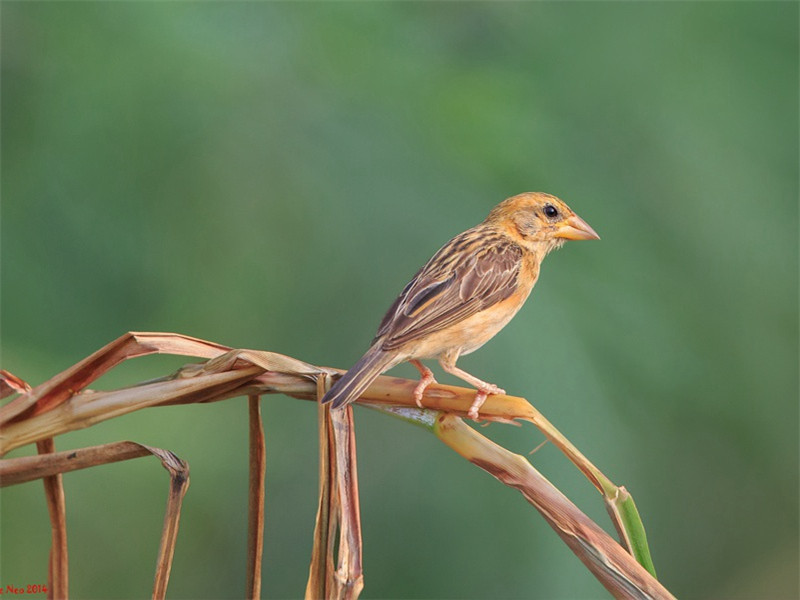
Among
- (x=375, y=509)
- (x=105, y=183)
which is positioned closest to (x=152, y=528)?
(x=375, y=509)

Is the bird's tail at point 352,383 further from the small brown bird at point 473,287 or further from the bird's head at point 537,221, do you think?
the bird's head at point 537,221

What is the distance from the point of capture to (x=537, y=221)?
7.60 ft

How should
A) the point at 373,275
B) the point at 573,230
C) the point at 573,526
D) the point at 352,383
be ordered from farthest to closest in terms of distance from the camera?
1. the point at 373,275
2. the point at 573,230
3. the point at 352,383
4. the point at 573,526

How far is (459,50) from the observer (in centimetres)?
320

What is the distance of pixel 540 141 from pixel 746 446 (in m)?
1.14

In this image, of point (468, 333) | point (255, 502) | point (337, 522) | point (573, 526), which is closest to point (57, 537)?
point (255, 502)

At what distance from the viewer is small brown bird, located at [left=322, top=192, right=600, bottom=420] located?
1.87 m

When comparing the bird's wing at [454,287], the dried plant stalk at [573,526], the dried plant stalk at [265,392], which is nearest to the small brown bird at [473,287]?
the bird's wing at [454,287]

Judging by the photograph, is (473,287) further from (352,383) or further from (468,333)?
(352,383)

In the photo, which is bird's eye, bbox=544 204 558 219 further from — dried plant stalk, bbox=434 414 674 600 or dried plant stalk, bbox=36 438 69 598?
dried plant stalk, bbox=36 438 69 598

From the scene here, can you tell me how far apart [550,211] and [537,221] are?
0.18 feet

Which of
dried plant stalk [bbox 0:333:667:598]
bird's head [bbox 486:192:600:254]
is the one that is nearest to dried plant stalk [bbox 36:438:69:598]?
dried plant stalk [bbox 0:333:667:598]

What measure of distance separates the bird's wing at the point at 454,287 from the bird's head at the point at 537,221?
2.1 inches

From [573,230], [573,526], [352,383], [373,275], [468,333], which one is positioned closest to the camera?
[573,526]
